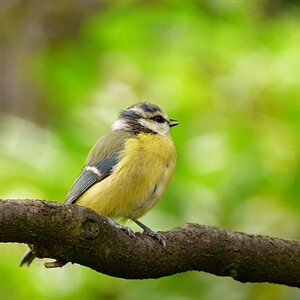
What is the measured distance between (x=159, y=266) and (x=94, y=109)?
169 cm

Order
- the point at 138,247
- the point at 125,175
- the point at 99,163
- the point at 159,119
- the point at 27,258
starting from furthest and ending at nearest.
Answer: the point at 159,119 → the point at 99,163 → the point at 125,175 → the point at 27,258 → the point at 138,247

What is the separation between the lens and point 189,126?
423 centimetres

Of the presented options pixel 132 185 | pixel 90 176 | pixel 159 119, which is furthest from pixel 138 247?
pixel 159 119

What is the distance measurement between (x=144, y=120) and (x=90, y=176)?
58 centimetres

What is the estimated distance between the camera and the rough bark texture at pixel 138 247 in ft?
8.21

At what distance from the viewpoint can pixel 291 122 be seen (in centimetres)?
397

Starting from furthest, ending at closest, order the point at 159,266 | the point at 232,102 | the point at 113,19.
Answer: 1. the point at 113,19
2. the point at 232,102
3. the point at 159,266

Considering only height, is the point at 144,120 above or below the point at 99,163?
above

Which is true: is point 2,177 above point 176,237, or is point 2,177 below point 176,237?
above

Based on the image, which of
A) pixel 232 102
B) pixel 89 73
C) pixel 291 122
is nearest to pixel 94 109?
pixel 89 73

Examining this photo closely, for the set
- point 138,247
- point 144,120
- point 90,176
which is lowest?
point 138,247

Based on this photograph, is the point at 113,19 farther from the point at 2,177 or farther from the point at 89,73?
the point at 2,177

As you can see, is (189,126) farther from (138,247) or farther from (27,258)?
(138,247)

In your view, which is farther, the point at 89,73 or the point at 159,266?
the point at 89,73
